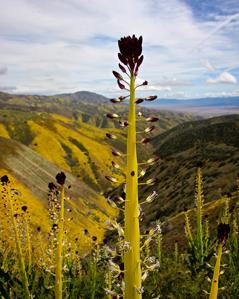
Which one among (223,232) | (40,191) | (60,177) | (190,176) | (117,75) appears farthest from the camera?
(190,176)

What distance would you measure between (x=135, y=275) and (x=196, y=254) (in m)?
10.7

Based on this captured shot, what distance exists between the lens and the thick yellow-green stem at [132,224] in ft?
15.7

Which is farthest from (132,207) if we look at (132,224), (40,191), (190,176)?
(190,176)

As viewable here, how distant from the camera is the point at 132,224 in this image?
4.84m

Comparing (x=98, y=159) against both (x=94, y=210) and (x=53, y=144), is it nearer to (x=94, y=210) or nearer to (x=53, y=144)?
(x=53, y=144)

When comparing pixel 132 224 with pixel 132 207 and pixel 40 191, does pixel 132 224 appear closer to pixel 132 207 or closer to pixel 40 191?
pixel 132 207

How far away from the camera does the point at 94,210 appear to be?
321 ft

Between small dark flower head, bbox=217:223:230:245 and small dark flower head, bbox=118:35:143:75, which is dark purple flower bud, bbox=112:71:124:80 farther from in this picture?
small dark flower head, bbox=217:223:230:245

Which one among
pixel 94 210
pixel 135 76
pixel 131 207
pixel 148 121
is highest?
pixel 135 76

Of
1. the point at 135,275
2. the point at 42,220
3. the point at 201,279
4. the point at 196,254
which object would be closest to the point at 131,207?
the point at 135,275

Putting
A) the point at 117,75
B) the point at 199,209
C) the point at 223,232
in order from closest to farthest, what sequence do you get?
1. the point at 223,232
2. the point at 117,75
3. the point at 199,209

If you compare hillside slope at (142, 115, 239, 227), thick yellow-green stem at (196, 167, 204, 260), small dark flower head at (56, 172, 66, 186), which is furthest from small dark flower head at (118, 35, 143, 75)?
hillside slope at (142, 115, 239, 227)

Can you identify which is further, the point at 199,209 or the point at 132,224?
the point at 199,209

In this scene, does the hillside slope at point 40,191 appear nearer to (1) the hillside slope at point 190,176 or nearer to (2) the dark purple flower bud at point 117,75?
(1) the hillside slope at point 190,176
